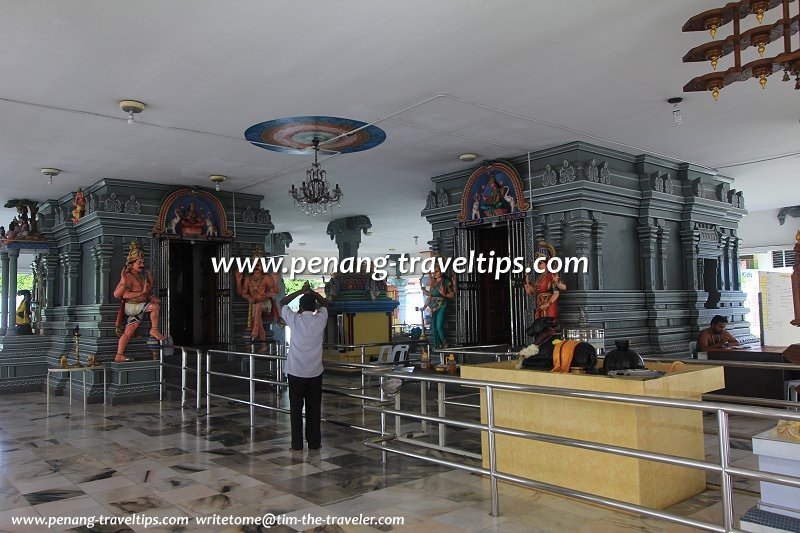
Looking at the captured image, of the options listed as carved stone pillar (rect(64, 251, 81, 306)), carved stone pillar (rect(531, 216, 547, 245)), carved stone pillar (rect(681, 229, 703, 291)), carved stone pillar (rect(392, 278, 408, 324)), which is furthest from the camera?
carved stone pillar (rect(392, 278, 408, 324))

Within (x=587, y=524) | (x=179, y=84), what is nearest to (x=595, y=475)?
(x=587, y=524)

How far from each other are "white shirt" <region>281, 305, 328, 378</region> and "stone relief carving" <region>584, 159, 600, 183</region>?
418 centimetres

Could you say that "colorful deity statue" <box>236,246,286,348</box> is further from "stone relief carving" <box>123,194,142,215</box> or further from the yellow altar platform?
the yellow altar platform

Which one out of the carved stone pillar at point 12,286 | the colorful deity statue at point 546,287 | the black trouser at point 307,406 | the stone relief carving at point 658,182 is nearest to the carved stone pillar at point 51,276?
the carved stone pillar at point 12,286

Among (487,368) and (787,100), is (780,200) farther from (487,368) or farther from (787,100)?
(487,368)

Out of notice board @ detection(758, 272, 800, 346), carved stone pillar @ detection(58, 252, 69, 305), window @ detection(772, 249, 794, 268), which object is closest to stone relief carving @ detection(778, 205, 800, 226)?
window @ detection(772, 249, 794, 268)

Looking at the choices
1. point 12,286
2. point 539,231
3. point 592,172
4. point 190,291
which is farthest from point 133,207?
point 592,172

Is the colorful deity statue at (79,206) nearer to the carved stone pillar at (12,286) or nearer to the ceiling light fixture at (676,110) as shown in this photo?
the carved stone pillar at (12,286)

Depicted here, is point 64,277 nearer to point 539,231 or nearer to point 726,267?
point 539,231

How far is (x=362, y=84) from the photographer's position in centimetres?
558

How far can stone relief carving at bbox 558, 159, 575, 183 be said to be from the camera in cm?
786

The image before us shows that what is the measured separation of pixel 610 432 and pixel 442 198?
6.19 metres

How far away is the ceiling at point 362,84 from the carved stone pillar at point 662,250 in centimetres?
102

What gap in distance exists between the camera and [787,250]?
13.7 meters
